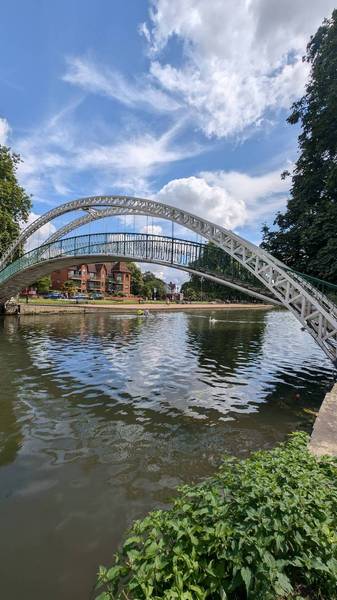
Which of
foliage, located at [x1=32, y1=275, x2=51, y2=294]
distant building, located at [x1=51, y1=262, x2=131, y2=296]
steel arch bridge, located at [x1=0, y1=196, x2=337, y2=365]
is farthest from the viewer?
distant building, located at [x1=51, y1=262, x2=131, y2=296]

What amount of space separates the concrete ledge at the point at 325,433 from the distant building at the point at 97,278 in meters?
99.2

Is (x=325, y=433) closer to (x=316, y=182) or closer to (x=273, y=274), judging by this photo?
(x=273, y=274)

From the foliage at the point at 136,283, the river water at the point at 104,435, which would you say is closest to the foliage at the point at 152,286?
the foliage at the point at 136,283

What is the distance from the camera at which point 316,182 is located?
19.2 m

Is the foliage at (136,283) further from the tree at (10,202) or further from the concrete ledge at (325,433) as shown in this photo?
the concrete ledge at (325,433)

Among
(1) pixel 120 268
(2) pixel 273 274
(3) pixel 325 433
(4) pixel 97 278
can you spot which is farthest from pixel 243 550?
(1) pixel 120 268

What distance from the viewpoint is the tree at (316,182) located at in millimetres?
16484

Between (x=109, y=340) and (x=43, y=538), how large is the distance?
72.5ft

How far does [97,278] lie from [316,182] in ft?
325

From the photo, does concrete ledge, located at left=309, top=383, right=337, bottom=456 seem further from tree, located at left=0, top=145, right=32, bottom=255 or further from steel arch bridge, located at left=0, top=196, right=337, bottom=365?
tree, located at left=0, top=145, right=32, bottom=255

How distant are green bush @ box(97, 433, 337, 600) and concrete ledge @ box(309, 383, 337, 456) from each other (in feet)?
7.62

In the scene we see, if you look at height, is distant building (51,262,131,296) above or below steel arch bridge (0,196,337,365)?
above

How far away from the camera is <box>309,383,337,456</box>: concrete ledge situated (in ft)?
18.2

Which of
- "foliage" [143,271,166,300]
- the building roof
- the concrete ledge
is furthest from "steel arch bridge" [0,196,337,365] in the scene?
"foliage" [143,271,166,300]
